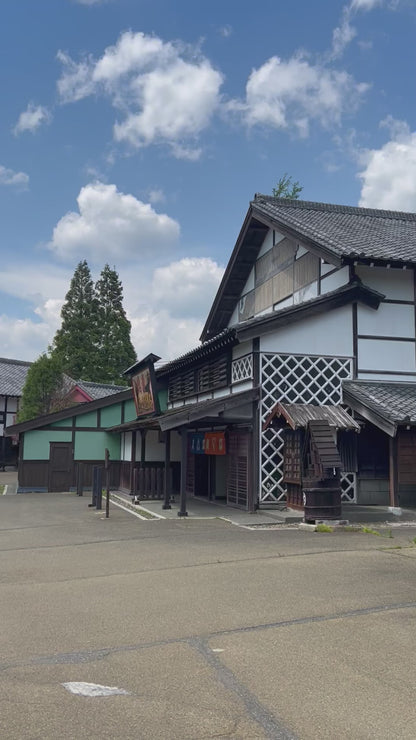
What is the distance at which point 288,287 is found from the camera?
56.6ft

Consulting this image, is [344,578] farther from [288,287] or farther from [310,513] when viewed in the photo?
[288,287]

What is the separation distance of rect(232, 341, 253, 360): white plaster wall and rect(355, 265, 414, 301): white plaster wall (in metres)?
3.30

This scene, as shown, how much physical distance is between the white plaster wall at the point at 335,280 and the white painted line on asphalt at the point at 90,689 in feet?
40.2

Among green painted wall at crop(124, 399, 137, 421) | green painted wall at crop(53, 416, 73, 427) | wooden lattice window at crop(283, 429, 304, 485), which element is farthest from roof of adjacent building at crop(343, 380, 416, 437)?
green painted wall at crop(53, 416, 73, 427)

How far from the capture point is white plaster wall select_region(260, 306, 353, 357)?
1410 centimetres

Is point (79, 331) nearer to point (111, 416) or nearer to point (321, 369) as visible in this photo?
point (111, 416)

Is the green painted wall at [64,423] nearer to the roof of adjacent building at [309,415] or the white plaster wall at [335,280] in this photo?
the roof of adjacent building at [309,415]

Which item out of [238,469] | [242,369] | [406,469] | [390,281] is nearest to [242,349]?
[242,369]

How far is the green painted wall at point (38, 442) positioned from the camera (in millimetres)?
21500

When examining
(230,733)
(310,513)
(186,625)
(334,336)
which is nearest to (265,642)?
(186,625)

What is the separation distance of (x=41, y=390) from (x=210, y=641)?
26.2 m

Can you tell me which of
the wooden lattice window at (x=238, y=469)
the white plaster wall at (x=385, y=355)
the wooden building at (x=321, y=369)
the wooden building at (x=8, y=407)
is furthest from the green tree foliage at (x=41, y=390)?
the white plaster wall at (x=385, y=355)

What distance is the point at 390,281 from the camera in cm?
1510

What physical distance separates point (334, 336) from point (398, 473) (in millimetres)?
3486
